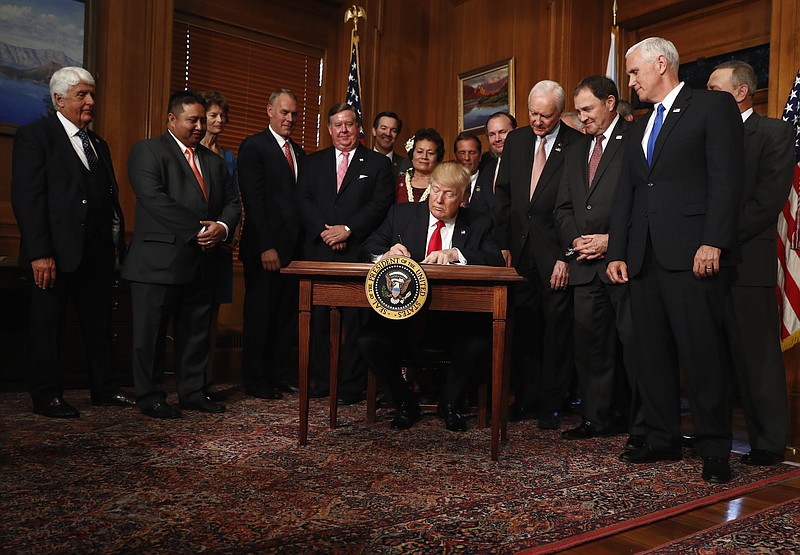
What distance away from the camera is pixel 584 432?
3.52m

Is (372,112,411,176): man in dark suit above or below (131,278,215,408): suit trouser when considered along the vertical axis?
above

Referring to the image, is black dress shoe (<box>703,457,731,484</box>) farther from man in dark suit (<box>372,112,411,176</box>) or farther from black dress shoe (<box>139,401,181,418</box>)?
man in dark suit (<box>372,112,411,176</box>)

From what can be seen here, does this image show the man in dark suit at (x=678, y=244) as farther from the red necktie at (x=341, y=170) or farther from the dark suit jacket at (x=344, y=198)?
the red necktie at (x=341, y=170)

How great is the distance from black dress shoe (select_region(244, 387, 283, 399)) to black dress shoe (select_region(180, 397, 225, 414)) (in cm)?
51

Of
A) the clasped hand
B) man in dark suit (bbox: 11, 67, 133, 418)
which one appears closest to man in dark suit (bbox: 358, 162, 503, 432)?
the clasped hand

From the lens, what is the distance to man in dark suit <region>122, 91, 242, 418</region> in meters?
3.79

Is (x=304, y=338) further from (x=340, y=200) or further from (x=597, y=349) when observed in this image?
(x=340, y=200)

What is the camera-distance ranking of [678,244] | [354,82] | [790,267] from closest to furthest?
[678,244]
[790,267]
[354,82]

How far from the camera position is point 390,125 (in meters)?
5.00

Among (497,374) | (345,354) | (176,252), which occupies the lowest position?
(345,354)

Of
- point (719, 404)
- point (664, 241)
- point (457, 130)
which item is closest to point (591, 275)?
point (664, 241)

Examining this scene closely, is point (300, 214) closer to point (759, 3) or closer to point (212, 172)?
point (212, 172)

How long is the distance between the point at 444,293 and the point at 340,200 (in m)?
1.71

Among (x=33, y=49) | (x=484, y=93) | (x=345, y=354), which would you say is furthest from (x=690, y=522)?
(x=33, y=49)
